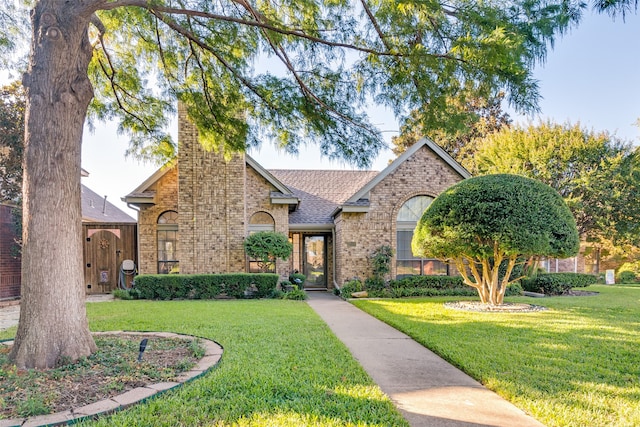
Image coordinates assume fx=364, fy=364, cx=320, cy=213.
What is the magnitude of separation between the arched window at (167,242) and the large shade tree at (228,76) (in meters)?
5.78

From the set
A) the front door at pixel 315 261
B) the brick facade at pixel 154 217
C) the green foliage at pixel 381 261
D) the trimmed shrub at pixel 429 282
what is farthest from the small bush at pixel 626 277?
the brick facade at pixel 154 217

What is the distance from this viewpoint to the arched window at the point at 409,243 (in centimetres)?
1346

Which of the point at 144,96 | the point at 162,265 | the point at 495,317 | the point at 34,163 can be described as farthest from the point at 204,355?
the point at 162,265

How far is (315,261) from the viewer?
50.3 ft

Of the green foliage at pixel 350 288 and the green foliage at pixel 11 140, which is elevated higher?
the green foliage at pixel 11 140

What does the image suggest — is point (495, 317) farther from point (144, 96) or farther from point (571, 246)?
point (144, 96)

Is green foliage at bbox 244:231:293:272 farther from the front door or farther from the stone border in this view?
the stone border

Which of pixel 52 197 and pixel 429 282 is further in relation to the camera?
pixel 429 282

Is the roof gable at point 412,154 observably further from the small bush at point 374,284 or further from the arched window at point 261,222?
the arched window at point 261,222

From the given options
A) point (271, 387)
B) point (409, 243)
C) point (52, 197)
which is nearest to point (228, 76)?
point (52, 197)

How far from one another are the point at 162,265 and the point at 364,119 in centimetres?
1025

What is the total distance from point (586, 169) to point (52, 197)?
18168 mm

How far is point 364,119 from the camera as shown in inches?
236

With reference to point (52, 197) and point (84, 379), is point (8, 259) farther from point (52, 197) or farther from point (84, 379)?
point (84, 379)
